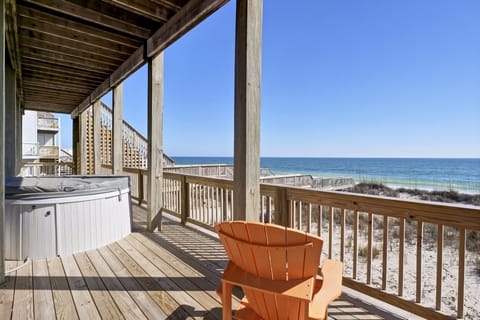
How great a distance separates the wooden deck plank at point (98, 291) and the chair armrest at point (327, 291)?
145 centimetres

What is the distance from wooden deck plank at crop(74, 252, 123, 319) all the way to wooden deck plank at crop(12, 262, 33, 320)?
16.1 inches

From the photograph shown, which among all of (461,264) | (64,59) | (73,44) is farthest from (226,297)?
(64,59)

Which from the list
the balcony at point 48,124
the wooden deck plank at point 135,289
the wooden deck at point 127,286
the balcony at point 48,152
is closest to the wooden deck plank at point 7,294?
the wooden deck at point 127,286

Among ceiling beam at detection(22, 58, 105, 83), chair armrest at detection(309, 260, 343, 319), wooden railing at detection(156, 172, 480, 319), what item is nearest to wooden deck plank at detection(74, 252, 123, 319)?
chair armrest at detection(309, 260, 343, 319)

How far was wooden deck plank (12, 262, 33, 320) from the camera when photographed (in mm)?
1859

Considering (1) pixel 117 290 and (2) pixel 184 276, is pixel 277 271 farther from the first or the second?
(1) pixel 117 290

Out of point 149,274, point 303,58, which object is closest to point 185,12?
point 149,274

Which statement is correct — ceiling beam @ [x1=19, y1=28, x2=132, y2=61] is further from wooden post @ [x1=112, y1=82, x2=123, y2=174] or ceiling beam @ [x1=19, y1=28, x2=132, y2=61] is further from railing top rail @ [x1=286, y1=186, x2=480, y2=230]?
railing top rail @ [x1=286, y1=186, x2=480, y2=230]

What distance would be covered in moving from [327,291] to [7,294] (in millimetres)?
2628

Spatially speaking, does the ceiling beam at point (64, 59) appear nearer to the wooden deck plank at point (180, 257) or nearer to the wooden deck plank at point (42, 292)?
the wooden deck plank at point (180, 257)

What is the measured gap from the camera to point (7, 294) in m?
2.16

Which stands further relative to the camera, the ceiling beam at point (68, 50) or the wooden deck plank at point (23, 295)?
the ceiling beam at point (68, 50)

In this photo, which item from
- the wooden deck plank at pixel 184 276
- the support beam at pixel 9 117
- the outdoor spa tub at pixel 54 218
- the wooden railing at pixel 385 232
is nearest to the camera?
the wooden railing at pixel 385 232

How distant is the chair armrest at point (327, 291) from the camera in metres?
1.17
